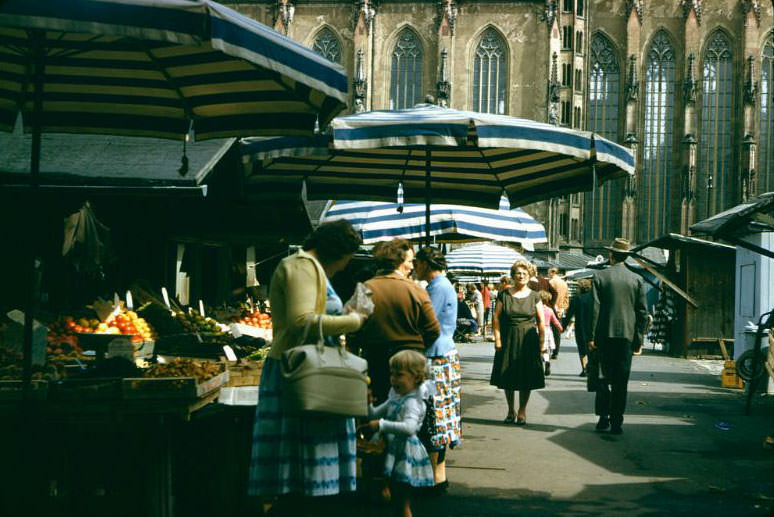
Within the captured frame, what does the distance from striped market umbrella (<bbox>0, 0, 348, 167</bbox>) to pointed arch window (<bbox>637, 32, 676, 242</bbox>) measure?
5272 cm

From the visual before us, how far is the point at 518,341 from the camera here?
33.6ft

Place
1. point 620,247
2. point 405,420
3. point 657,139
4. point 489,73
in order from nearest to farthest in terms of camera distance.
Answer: point 405,420, point 620,247, point 489,73, point 657,139

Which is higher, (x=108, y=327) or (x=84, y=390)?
(x=108, y=327)

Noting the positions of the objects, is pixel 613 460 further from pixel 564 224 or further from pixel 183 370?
pixel 564 224

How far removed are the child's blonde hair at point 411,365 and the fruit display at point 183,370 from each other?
106cm

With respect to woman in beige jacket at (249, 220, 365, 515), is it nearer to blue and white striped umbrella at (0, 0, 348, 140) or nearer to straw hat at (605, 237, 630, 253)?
blue and white striped umbrella at (0, 0, 348, 140)

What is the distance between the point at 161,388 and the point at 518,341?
5.83 metres

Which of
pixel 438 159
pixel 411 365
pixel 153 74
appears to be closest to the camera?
pixel 411 365

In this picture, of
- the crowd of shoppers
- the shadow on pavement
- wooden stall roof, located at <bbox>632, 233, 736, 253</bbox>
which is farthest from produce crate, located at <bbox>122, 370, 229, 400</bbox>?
wooden stall roof, located at <bbox>632, 233, 736, 253</bbox>

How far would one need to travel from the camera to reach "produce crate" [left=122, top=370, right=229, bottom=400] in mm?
4961

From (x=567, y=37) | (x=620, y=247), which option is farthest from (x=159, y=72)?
(x=567, y=37)

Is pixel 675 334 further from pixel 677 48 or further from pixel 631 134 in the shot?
pixel 677 48

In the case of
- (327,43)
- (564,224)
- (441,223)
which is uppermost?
(327,43)

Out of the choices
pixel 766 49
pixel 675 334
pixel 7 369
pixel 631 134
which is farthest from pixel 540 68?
pixel 7 369
